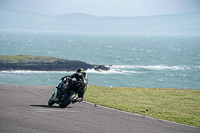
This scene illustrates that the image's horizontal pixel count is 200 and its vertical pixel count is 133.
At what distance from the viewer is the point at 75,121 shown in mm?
10555

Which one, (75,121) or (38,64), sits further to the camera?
(38,64)

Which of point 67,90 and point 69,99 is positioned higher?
point 67,90

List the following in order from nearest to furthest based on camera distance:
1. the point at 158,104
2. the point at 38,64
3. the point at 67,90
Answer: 1. the point at 67,90
2. the point at 158,104
3. the point at 38,64

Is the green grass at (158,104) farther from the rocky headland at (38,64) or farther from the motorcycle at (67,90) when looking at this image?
the rocky headland at (38,64)

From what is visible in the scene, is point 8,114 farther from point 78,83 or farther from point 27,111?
A: point 78,83

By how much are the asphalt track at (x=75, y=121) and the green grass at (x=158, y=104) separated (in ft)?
3.65

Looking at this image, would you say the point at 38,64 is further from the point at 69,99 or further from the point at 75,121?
the point at 75,121

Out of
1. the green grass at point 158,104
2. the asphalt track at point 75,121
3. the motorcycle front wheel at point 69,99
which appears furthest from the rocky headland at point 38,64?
the asphalt track at point 75,121

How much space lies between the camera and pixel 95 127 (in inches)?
392

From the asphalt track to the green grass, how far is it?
1.11 m

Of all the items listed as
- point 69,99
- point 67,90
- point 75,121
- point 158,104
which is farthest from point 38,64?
point 75,121

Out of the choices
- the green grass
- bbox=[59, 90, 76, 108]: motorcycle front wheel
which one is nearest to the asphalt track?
bbox=[59, 90, 76, 108]: motorcycle front wheel

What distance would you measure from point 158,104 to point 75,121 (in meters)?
7.42

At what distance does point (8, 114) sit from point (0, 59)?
93.9 metres
